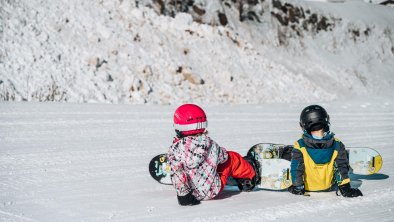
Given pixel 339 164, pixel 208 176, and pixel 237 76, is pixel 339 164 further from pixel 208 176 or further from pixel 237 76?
pixel 237 76

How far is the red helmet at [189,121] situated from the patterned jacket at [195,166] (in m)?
0.06

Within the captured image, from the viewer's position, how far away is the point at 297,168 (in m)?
4.60

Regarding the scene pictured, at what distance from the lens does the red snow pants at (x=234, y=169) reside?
462 centimetres

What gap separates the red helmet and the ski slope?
1.99ft

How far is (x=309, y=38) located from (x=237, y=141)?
19823mm

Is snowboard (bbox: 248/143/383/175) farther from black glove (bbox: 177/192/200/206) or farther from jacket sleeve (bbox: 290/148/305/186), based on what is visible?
black glove (bbox: 177/192/200/206)

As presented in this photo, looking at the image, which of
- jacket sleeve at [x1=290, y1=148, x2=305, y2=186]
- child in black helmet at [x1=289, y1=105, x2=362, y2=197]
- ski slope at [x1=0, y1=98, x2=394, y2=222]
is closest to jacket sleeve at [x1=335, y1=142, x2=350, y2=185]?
child in black helmet at [x1=289, y1=105, x2=362, y2=197]

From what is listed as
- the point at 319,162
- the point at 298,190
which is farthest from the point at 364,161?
the point at 298,190

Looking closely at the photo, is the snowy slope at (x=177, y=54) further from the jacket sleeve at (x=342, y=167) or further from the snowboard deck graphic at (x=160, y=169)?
the jacket sleeve at (x=342, y=167)

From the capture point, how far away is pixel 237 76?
19047 mm

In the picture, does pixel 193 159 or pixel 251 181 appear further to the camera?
pixel 251 181

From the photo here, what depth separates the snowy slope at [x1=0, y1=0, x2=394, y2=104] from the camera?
14474 mm

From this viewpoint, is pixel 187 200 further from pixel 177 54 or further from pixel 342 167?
pixel 177 54

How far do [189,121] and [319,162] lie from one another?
1218 millimetres
